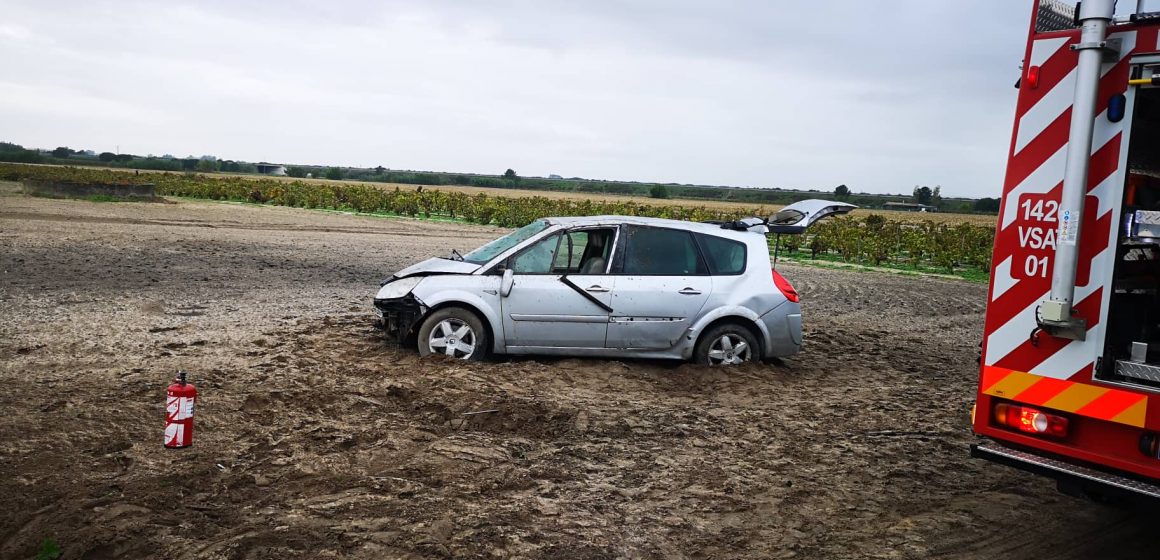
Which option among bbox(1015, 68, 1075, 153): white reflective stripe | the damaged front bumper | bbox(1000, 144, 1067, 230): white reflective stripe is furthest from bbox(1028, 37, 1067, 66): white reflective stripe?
the damaged front bumper

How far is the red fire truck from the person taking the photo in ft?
14.7

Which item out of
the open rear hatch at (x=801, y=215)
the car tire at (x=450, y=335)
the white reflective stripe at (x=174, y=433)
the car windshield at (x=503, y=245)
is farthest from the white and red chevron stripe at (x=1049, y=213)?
the car windshield at (x=503, y=245)

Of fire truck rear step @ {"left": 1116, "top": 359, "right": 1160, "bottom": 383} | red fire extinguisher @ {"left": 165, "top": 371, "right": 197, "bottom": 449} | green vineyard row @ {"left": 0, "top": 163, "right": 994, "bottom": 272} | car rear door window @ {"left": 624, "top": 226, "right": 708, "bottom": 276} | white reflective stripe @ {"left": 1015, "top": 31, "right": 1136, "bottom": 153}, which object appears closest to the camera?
fire truck rear step @ {"left": 1116, "top": 359, "right": 1160, "bottom": 383}

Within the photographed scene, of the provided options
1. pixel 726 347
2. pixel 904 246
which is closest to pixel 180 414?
pixel 726 347

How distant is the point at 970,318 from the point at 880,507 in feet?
36.1

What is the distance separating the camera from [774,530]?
204 inches

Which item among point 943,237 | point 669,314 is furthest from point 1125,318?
point 943,237

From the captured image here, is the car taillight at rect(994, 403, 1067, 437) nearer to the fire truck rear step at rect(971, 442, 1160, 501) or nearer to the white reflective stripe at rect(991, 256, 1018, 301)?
the fire truck rear step at rect(971, 442, 1160, 501)

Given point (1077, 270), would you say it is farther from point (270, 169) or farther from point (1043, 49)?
point (270, 169)

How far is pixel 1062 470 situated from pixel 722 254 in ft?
16.7

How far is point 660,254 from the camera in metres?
9.35

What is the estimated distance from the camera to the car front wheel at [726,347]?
9.29m

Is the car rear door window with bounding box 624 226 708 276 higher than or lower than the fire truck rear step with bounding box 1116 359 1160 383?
higher

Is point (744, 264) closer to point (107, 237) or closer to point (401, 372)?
point (401, 372)
